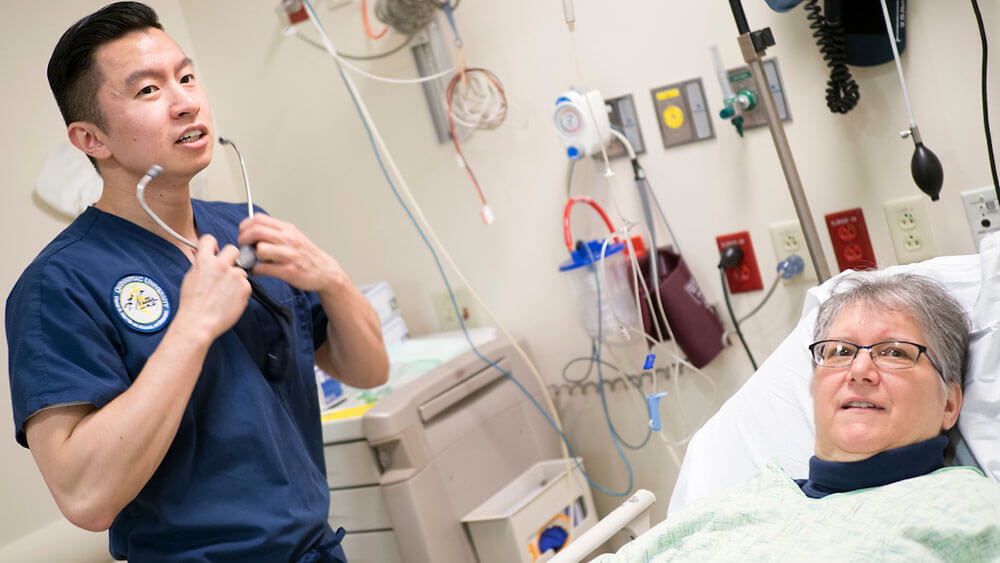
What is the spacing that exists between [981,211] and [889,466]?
74 cm

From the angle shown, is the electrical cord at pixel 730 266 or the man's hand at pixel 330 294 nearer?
the man's hand at pixel 330 294

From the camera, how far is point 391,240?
257 centimetres

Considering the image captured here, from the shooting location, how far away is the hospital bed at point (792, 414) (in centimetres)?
136

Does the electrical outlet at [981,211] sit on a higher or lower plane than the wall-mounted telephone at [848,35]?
lower

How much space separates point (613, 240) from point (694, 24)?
0.53m

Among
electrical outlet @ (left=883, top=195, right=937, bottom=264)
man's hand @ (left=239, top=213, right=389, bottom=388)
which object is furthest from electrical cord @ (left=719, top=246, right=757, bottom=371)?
man's hand @ (left=239, top=213, right=389, bottom=388)

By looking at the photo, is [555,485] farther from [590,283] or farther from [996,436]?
[996,436]

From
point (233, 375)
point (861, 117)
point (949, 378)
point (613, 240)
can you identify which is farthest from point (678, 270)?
point (233, 375)

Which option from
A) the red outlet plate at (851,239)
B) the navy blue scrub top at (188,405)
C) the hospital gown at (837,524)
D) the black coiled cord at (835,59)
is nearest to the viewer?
the hospital gown at (837,524)

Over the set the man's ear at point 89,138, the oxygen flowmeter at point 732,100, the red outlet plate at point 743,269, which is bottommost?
the red outlet plate at point 743,269

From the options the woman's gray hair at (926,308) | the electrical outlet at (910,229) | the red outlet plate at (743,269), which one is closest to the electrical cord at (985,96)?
the electrical outlet at (910,229)

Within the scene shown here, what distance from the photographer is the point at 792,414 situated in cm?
156

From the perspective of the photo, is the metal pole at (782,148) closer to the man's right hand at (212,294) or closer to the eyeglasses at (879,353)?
the eyeglasses at (879,353)

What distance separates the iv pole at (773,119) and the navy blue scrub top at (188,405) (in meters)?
1.03
